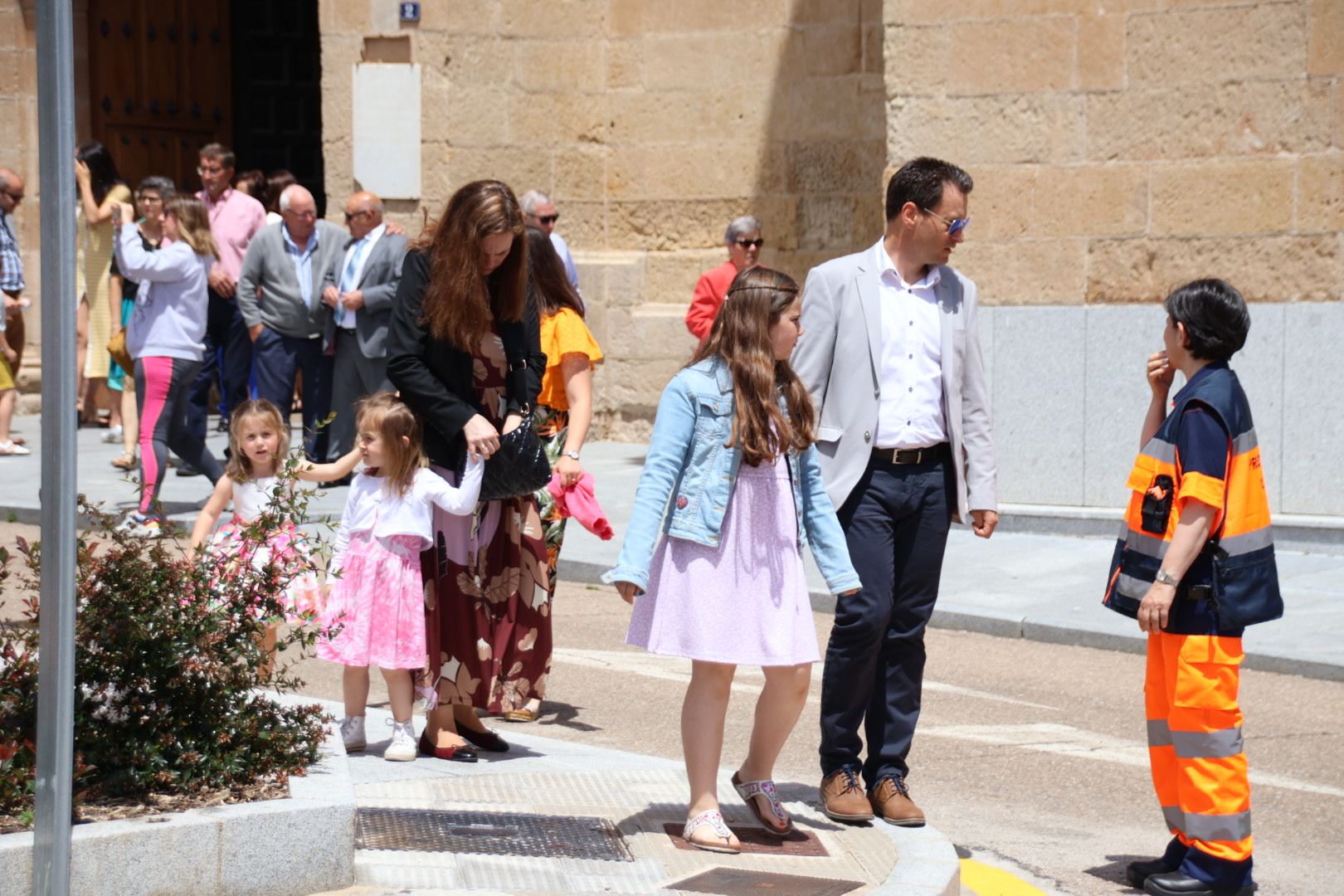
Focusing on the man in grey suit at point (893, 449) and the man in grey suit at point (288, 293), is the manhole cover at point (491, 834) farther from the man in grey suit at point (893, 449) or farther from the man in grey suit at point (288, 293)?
the man in grey suit at point (288, 293)

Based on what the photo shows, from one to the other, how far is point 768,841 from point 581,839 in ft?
1.63

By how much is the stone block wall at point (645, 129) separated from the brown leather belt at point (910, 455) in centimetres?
921

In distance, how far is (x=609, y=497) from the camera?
12.1 m

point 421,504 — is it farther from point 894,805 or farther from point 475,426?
point 894,805

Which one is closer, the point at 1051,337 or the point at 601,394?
the point at 1051,337

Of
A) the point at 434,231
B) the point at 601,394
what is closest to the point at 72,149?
the point at 434,231

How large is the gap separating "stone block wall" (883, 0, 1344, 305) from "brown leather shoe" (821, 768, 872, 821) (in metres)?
6.42

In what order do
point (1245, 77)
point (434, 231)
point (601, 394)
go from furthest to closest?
1. point (601, 394)
2. point (1245, 77)
3. point (434, 231)

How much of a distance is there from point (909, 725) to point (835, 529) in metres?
0.73

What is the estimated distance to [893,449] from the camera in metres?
5.33

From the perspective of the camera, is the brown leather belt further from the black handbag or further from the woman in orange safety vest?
the black handbag

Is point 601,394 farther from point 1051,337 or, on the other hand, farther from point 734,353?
point 734,353

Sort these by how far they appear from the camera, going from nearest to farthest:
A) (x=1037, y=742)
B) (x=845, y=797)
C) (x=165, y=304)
→ (x=845, y=797), (x=1037, y=742), (x=165, y=304)

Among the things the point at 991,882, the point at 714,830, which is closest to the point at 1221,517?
the point at 991,882
